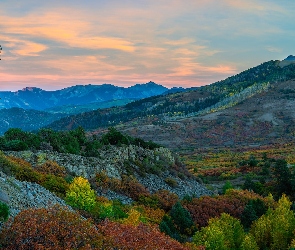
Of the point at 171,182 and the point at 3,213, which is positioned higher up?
the point at 3,213

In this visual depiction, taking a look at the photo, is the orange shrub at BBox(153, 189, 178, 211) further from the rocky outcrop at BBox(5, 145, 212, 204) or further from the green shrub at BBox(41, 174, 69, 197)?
the green shrub at BBox(41, 174, 69, 197)

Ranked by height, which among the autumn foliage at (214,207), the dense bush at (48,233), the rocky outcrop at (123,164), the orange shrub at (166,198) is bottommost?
the autumn foliage at (214,207)

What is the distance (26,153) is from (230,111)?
174621 mm

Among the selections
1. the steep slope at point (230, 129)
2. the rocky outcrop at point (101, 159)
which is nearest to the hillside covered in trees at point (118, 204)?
the rocky outcrop at point (101, 159)

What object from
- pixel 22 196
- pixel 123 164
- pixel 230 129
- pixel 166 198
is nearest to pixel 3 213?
pixel 22 196

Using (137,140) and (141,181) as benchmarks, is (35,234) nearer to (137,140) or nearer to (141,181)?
(141,181)

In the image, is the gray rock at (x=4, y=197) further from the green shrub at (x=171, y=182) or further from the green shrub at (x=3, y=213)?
the green shrub at (x=171, y=182)

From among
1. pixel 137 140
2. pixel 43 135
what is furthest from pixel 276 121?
pixel 43 135

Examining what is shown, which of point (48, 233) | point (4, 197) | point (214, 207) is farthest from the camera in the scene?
point (214, 207)

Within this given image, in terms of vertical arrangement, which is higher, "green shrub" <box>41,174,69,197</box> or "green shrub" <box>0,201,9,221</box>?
"green shrub" <box>0,201,9,221</box>

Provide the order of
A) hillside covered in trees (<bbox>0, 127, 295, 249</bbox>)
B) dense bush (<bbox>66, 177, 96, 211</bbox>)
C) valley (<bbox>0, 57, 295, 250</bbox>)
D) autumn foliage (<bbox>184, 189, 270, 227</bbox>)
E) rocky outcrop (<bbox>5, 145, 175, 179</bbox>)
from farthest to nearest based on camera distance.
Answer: rocky outcrop (<bbox>5, 145, 175, 179</bbox>), autumn foliage (<bbox>184, 189, 270, 227</bbox>), dense bush (<bbox>66, 177, 96, 211</bbox>), valley (<bbox>0, 57, 295, 250</bbox>), hillside covered in trees (<bbox>0, 127, 295, 249</bbox>)

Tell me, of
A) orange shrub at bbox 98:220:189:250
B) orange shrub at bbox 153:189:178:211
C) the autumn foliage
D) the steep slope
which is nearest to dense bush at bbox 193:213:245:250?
the autumn foliage

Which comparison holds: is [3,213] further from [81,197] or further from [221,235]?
[221,235]

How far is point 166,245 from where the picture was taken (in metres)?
14.6
